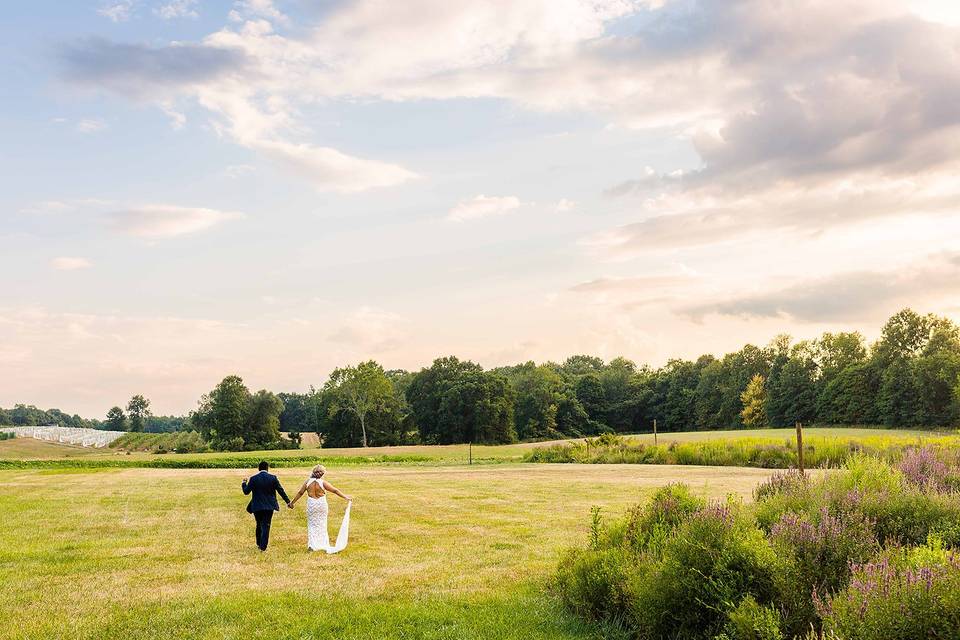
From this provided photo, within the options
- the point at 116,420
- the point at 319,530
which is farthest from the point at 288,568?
the point at 116,420

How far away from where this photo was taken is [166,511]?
25000mm

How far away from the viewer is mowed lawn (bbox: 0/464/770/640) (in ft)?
35.2

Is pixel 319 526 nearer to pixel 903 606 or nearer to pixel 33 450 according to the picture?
pixel 903 606

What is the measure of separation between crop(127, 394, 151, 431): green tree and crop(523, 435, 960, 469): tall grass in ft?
419

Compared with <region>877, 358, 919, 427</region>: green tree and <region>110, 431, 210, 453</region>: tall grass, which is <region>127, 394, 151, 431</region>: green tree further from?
<region>877, 358, 919, 427</region>: green tree

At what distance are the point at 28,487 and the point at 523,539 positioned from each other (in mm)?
28965

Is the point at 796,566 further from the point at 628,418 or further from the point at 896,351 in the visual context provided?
the point at 628,418

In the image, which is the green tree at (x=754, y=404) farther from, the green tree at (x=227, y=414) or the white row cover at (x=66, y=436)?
the white row cover at (x=66, y=436)

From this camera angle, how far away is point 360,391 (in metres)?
111

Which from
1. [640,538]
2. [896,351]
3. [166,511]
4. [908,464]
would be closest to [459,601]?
[640,538]

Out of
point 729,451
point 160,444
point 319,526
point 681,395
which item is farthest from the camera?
point 681,395

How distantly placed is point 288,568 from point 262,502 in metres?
2.94

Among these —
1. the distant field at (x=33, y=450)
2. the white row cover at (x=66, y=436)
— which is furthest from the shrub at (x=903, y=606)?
the white row cover at (x=66, y=436)

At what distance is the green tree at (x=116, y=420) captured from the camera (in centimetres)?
15931
